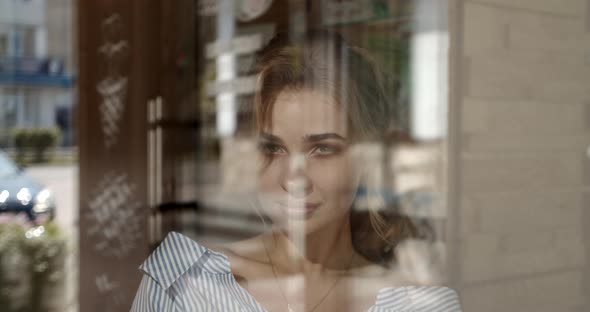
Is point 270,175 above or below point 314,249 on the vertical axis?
above

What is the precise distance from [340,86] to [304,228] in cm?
26

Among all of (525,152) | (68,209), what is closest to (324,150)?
(525,152)

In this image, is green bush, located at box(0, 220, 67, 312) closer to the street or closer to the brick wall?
the street

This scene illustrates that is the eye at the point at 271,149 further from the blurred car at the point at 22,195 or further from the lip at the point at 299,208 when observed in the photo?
the blurred car at the point at 22,195

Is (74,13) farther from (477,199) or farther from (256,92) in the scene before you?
(477,199)

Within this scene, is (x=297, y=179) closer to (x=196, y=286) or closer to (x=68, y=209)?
(x=196, y=286)

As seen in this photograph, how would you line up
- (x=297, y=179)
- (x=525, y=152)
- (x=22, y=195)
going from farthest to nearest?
(x=22, y=195) → (x=525, y=152) → (x=297, y=179)

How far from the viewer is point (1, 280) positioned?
2.01 meters

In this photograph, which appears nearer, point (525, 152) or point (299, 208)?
point (299, 208)

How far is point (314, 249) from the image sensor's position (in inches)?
50.3

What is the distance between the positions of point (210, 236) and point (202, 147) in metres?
0.63

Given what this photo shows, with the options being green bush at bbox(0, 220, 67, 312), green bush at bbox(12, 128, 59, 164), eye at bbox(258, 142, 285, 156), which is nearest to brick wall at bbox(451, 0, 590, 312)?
eye at bbox(258, 142, 285, 156)

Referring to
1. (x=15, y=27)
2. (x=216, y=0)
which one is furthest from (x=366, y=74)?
(x=216, y=0)

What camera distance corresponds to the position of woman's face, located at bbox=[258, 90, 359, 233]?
48.3 inches
